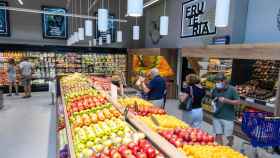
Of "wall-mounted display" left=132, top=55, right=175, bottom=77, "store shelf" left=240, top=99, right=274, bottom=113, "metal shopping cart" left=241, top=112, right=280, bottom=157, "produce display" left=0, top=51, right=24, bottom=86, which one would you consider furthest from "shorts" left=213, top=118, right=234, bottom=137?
"produce display" left=0, top=51, right=24, bottom=86

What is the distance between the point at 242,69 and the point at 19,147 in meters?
6.01

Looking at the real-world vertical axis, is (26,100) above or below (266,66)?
below

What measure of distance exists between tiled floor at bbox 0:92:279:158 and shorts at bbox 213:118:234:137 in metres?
0.92

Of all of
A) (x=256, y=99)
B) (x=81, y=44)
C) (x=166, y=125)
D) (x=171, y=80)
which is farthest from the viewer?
(x=81, y=44)

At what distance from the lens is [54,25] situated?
11305 mm

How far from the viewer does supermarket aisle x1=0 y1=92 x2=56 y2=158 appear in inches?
175

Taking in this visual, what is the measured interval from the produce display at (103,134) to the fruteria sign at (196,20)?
5.51m

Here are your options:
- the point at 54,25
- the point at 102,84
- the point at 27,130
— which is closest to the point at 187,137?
the point at 102,84

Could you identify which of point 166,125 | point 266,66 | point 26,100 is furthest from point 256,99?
point 26,100

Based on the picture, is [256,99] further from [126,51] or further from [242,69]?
[126,51]

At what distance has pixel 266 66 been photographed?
19.0 ft

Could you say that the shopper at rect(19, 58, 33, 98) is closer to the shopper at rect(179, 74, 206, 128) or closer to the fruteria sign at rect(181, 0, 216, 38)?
the fruteria sign at rect(181, 0, 216, 38)

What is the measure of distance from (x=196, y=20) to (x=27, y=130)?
22.1 ft

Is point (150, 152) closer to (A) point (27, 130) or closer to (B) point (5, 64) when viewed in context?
(A) point (27, 130)
